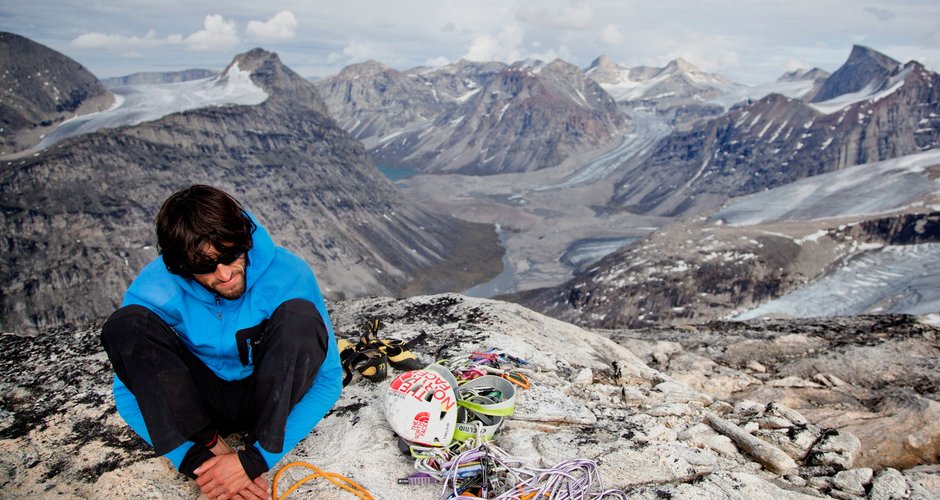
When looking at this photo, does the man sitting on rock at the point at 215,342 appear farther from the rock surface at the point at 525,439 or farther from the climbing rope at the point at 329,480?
the rock surface at the point at 525,439

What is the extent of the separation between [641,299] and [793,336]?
147 feet

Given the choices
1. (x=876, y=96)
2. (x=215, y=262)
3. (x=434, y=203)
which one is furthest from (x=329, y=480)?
(x=876, y=96)

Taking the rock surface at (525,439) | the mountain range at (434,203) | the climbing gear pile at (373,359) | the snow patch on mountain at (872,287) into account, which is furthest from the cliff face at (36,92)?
the snow patch on mountain at (872,287)

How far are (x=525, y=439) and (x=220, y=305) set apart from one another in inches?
140

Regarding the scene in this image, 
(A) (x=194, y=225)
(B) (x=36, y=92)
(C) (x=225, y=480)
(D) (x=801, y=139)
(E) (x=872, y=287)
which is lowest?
(E) (x=872, y=287)

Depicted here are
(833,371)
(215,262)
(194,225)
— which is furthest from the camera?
(833,371)

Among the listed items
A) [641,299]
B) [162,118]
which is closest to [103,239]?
[162,118]

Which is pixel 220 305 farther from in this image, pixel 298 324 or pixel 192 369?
pixel 298 324

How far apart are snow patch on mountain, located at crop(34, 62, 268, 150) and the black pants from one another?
98.8m

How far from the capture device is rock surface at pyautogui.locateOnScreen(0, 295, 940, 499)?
5.19 meters

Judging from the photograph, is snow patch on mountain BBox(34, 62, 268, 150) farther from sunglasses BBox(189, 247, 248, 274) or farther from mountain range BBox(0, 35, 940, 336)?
sunglasses BBox(189, 247, 248, 274)

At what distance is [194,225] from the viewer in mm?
4098

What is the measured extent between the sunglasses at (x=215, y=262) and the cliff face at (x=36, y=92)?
372 feet

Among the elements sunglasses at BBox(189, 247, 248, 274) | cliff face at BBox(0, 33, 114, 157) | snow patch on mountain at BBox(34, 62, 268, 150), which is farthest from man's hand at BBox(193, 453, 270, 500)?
cliff face at BBox(0, 33, 114, 157)
